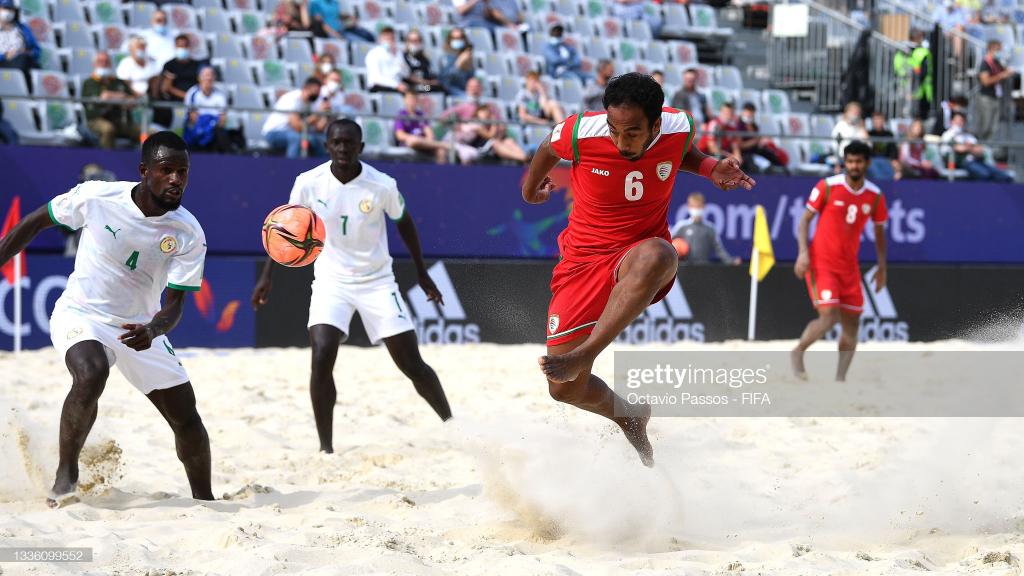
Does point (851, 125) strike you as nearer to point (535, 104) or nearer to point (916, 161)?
point (916, 161)

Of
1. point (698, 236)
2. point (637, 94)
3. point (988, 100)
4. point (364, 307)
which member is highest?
point (637, 94)

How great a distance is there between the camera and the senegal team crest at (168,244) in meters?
5.15

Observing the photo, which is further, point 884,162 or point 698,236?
point 884,162

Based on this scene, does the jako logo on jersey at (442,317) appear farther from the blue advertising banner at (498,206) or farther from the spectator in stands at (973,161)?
the spectator in stands at (973,161)

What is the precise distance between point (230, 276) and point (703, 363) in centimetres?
481

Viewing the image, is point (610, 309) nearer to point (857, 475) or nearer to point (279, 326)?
point (857, 475)

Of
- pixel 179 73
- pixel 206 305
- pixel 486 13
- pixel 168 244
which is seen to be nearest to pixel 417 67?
pixel 486 13

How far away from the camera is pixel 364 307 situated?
22.2ft

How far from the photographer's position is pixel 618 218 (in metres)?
5.07

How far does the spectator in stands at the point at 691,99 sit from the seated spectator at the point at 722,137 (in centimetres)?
19

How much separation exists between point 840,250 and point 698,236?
10.7ft

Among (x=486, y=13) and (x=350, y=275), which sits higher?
(x=486, y=13)

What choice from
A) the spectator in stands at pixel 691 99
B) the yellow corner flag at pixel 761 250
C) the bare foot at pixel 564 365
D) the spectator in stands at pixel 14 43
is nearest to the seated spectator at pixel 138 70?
the spectator in stands at pixel 14 43

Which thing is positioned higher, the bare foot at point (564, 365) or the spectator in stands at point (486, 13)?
the spectator in stands at point (486, 13)
